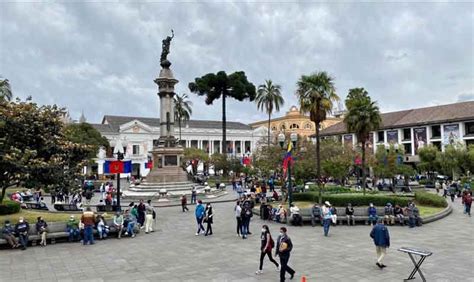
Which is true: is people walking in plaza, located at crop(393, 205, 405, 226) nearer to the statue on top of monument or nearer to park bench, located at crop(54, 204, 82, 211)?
park bench, located at crop(54, 204, 82, 211)

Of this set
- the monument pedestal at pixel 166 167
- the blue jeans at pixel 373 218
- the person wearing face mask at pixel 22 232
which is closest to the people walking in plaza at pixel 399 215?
the blue jeans at pixel 373 218

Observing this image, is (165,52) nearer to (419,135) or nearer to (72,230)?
(72,230)

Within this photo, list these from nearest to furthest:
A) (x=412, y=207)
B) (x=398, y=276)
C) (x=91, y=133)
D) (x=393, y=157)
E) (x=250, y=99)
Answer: (x=398, y=276)
(x=412, y=207)
(x=393, y=157)
(x=250, y=99)
(x=91, y=133)

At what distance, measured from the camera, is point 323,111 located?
26.7 metres

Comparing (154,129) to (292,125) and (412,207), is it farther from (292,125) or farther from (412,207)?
(412,207)

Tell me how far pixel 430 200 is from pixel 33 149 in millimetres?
23145

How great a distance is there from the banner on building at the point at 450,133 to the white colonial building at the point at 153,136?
115 ft

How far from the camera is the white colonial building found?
79.3 metres

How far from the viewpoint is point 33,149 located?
56.4 feet

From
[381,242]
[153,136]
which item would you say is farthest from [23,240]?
[153,136]

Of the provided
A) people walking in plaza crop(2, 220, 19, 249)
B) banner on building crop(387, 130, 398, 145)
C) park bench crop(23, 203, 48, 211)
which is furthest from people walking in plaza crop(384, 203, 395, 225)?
banner on building crop(387, 130, 398, 145)

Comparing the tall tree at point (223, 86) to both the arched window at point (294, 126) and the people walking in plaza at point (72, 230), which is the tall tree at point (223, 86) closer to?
the people walking in plaza at point (72, 230)

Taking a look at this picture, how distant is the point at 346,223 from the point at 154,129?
2769 inches

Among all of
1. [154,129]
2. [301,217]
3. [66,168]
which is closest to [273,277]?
[301,217]
